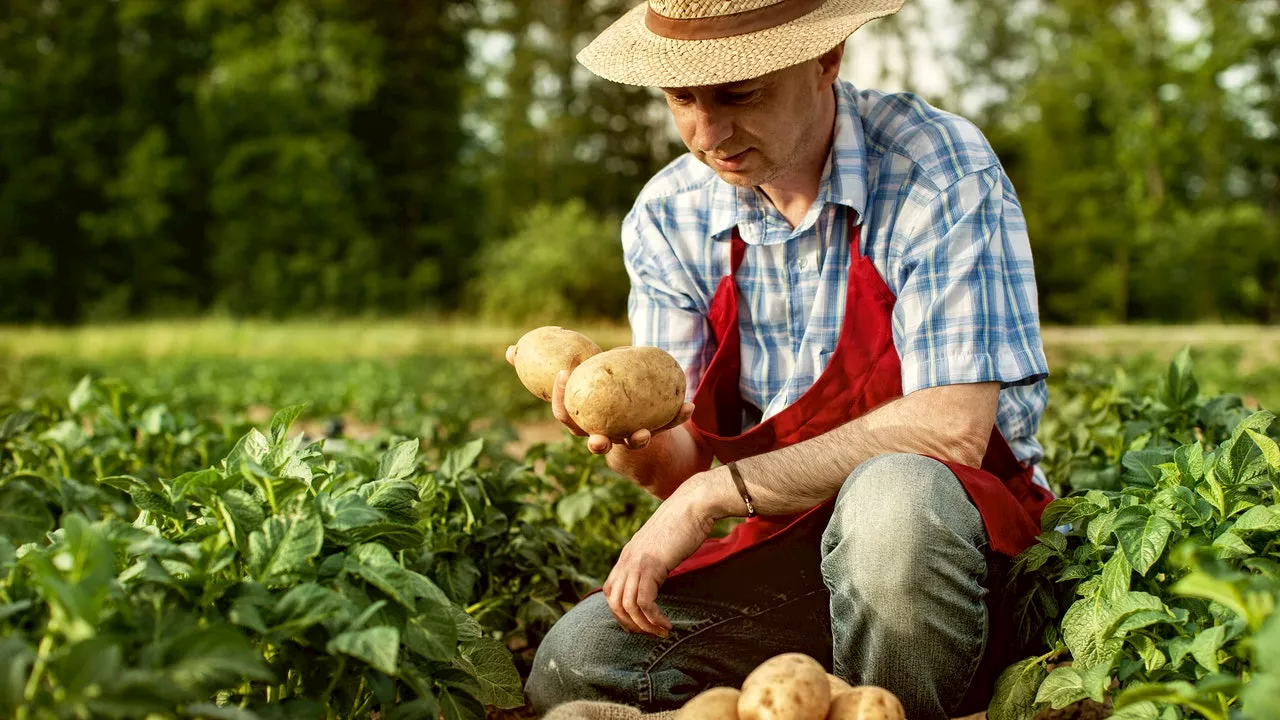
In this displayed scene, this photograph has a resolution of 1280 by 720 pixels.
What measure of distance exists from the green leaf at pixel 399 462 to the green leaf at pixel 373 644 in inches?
18.1

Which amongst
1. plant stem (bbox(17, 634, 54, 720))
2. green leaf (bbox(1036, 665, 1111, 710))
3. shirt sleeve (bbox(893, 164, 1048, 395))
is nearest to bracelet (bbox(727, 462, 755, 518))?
shirt sleeve (bbox(893, 164, 1048, 395))

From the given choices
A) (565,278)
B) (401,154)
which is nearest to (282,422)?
(565,278)

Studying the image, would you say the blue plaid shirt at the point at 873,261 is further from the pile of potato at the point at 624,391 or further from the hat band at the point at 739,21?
the pile of potato at the point at 624,391

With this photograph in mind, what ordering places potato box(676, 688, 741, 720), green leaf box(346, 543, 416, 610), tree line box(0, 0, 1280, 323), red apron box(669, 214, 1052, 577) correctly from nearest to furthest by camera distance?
1. green leaf box(346, 543, 416, 610)
2. potato box(676, 688, 741, 720)
3. red apron box(669, 214, 1052, 577)
4. tree line box(0, 0, 1280, 323)

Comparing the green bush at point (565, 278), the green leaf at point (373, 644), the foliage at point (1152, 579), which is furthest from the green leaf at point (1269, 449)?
the green bush at point (565, 278)

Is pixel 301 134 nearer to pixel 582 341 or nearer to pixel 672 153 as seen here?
pixel 672 153

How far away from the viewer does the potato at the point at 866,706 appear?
1715 mm

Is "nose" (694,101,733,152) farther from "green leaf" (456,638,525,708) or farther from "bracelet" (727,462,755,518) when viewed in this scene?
"green leaf" (456,638,525,708)

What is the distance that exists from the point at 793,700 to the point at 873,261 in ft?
3.64

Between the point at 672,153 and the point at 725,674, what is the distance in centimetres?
2068

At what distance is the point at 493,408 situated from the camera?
7297mm

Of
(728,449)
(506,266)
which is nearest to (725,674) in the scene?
(728,449)

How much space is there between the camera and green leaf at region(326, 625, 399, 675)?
1528 mm

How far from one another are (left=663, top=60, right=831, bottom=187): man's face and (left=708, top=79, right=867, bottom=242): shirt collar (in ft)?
0.26
